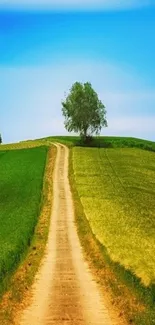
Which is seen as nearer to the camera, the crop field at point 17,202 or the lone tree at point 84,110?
the crop field at point 17,202

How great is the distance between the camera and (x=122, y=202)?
5284 centimetres

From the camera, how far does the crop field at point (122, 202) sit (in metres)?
31.0

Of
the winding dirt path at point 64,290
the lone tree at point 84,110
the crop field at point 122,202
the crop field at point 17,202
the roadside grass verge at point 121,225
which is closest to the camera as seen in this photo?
the winding dirt path at point 64,290

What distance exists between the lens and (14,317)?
20.6m

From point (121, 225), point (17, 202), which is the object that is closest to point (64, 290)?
point (121, 225)

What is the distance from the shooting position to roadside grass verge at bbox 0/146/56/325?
24.1m

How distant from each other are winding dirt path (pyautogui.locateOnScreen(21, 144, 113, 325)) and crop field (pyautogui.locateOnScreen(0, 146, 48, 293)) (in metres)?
1.73

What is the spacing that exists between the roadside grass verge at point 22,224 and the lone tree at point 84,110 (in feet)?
125

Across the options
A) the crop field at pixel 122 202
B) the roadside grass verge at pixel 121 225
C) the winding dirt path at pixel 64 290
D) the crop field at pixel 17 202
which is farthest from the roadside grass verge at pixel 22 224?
the crop field at pixel 122 202

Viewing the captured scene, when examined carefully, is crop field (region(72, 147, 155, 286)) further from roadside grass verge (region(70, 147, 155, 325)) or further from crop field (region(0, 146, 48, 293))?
crop field (region(0, 146, 48, 293))

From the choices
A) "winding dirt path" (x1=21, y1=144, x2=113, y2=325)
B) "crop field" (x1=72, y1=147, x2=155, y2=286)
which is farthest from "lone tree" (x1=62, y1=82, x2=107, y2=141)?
"winding dirt path" (x1=21, y1=144, x2=113, y2=325)

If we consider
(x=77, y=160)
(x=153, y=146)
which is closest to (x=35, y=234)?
(x=77, y=160)

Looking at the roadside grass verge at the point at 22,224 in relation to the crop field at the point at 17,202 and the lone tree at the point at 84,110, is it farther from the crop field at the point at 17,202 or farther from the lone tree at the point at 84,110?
the lone tree at the point at 84,110

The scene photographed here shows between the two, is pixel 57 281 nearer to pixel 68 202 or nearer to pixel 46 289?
pixel 46 289
